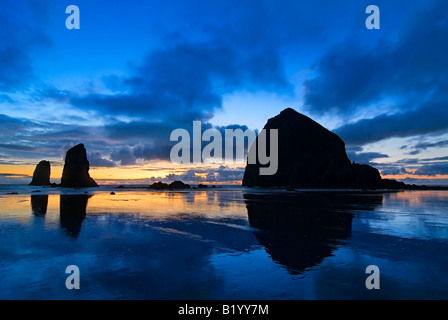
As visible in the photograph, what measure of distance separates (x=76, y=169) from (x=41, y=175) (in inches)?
2165

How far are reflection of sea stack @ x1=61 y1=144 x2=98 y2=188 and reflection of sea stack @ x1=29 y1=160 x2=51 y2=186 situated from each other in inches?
1841

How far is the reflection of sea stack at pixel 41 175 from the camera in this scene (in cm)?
15450

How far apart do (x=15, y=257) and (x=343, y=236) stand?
15.9m

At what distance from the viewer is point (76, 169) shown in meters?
122

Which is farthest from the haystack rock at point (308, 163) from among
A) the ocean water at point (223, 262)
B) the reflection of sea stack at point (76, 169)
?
the ocean water at point (223, 262)

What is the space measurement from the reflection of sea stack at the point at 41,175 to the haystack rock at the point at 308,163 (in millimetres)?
132829

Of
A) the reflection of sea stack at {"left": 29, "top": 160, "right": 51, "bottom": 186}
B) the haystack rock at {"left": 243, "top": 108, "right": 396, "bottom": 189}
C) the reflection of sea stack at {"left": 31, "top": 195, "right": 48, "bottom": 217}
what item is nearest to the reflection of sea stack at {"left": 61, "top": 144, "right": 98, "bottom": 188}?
the reflection of sea stack at {"left": 29, "top": 160, "right": 51, "bottom": 186}

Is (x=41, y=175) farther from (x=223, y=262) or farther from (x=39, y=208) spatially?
(x=223, y=262)

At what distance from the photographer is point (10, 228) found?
15.3m

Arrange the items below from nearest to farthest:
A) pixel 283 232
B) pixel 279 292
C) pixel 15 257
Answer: pixel 279 292, pixel 15 257, pixel 283 232

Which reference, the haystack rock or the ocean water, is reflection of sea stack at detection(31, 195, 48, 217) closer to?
the ocean water

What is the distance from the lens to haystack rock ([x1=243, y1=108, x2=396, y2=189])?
115m
